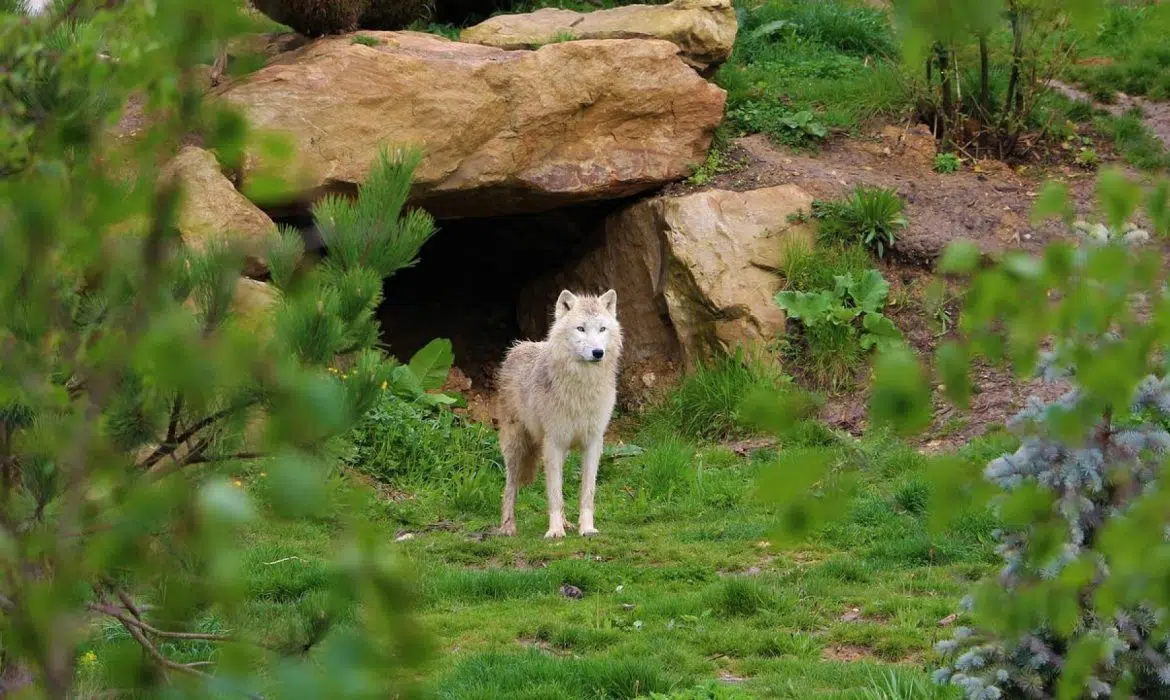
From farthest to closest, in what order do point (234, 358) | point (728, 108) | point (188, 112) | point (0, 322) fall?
point (728, 108), point (0, 322), point (188, 112), point (234, 358)

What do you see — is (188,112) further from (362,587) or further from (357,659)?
(357,659)

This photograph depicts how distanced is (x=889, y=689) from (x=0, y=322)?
383 centimetres

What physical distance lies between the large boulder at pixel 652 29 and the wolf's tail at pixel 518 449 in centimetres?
471

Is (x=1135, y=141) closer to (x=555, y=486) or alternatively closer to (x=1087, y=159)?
(x=1087, y=159)

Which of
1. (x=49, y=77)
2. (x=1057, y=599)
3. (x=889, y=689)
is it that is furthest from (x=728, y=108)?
(x=1057, y=599)

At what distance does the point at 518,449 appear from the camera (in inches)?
377

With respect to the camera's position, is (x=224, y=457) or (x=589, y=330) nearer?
(x=224, y=457)

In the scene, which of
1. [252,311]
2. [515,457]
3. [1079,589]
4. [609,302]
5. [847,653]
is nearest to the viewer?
[252,311]

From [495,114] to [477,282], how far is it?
4.28 meters

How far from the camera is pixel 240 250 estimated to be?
8.77 feet

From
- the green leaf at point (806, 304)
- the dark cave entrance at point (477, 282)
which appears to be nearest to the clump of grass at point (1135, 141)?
the green leaf at point (806, 304)

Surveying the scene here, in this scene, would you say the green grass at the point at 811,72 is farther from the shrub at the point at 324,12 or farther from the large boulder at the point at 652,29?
the shrub at the point at 324,12

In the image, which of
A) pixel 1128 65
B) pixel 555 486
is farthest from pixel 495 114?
pixel 1128 65

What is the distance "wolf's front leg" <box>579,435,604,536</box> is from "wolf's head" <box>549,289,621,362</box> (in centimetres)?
60
